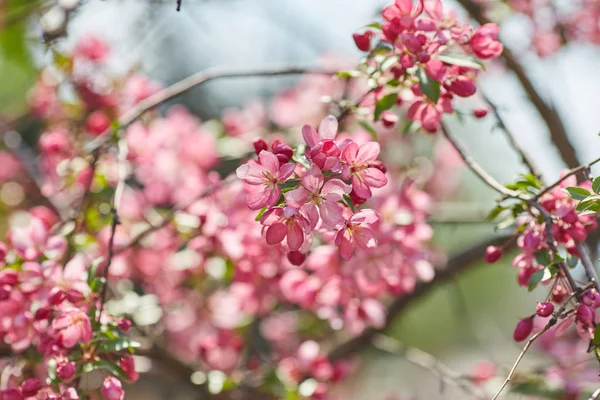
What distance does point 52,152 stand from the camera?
177cm

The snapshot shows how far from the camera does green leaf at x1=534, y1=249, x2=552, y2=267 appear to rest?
3.22ft

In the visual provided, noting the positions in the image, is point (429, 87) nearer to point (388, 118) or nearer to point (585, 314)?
point (388, 118)

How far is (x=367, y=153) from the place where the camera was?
911mm

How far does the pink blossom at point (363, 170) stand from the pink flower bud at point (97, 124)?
1.13m

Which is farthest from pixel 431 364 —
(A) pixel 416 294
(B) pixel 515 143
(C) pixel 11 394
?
(C) pixel 11 394

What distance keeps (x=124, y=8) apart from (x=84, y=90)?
0.88ft

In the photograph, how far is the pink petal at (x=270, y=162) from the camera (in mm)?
886

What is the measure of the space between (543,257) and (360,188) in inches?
11.8

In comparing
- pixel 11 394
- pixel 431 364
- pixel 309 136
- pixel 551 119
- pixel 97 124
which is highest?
pixel 309 136

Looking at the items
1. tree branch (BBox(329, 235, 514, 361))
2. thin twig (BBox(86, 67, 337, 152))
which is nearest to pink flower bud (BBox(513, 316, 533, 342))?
thin twig (BBox(86, 67, 337, 152))

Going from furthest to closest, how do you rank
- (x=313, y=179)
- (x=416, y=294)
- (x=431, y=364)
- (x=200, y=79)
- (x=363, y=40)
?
(x=416, y=294)
(x=431, y=364)
(x=200, y=79)
(x=363, y=40)
(x=313, y=179)

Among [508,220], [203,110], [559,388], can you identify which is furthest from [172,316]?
[203,110]

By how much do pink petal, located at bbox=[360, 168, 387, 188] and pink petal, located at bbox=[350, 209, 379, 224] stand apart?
4cm

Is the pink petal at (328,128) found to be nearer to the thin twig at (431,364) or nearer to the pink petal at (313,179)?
the pink petal at (313,179)
